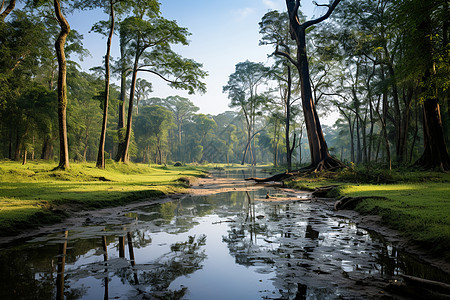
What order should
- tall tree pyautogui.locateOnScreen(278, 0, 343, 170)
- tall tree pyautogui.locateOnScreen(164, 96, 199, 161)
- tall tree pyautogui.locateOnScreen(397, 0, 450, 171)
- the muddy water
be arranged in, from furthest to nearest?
tall tree pyautogui.locateOnScreen(164, 96, 199, 161) → tall tree pyautogui.locateOnScreen(278, 0, 343, 170) → tall tree pyautogui.locateOnScreen(397, 0, 450, 171) → the muddy water

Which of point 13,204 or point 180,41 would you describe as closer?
point 13,204

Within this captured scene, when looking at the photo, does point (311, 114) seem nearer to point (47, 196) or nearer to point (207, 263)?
point (207, 263)

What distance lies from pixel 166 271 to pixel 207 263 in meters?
0.71

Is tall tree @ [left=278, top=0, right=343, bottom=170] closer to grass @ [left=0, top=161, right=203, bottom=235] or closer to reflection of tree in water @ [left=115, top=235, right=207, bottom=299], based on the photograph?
grass @ [left=0, top=161, right=203, bottom=235]

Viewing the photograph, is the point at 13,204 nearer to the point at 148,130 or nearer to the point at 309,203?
the point at 309,203

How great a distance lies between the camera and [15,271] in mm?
3551

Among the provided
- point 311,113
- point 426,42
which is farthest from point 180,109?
point 426,42

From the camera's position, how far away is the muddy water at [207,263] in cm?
300

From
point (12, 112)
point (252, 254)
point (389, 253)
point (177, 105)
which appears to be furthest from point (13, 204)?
point (177, 105)

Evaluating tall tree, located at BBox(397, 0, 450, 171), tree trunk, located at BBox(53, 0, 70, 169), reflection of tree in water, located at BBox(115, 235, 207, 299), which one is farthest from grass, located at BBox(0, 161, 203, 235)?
tall tree, located at BBox(397, 0, 450, 171)

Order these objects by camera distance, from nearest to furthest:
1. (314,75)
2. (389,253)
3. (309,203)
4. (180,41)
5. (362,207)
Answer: (389,253)
(362,207)
(309,203)
(180,41)
(314,75)

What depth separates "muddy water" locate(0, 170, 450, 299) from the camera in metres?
3.00

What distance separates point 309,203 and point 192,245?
650cm

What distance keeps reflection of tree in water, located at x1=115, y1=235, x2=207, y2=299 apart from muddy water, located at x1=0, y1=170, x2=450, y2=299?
0.01 meters
